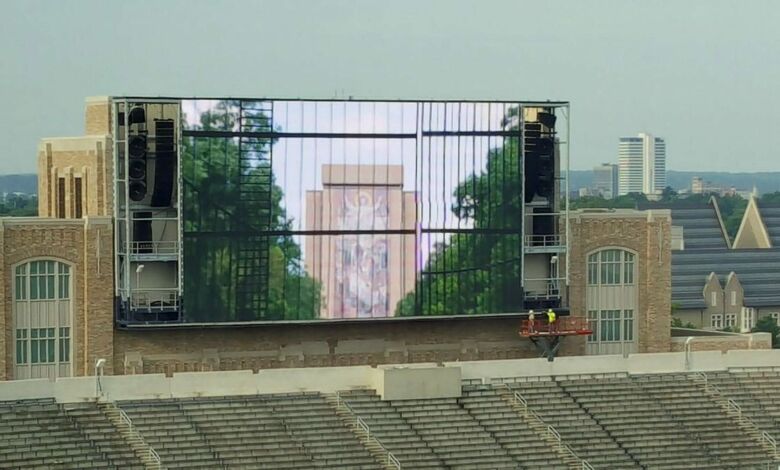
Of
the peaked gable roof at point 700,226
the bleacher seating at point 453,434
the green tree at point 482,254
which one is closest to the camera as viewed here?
the bleacher seating at point 453,434

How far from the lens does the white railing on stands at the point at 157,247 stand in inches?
2479

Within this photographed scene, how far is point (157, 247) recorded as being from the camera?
63.2m

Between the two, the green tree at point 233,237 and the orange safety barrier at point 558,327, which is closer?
the green tree at point 233,237

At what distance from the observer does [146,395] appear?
189 feet

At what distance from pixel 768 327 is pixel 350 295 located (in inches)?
2505

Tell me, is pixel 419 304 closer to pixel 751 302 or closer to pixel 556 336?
pixel 556 336

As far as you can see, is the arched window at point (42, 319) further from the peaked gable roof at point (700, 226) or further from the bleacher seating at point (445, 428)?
the peaked gable roof at point (700, 226)

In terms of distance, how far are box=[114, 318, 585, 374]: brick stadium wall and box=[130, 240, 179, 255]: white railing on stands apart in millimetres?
2176

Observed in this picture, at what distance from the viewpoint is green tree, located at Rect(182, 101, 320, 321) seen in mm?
62969

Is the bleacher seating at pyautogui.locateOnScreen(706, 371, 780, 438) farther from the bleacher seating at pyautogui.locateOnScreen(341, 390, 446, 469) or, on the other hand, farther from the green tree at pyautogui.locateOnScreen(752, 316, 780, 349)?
the green tree at pyautogui.locateOnScreen(752, 316, 780, 349)

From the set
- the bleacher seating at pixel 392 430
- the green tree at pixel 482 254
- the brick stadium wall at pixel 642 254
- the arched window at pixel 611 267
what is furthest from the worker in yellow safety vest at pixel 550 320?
the bleacher seating at pixel 392 430

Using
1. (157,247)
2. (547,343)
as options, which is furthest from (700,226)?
(157,247)

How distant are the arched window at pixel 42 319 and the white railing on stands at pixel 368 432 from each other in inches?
325

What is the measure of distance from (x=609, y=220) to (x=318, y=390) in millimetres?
13577
